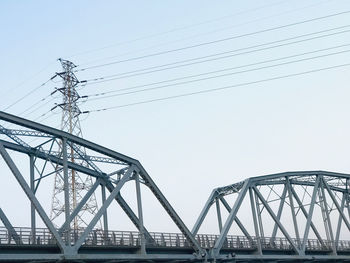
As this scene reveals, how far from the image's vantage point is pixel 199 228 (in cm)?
5484

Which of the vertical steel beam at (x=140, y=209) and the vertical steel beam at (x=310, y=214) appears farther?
the vertical steel beam at (x=310, y=214)

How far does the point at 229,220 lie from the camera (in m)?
48.4

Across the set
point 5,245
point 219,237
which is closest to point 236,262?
point 219,237

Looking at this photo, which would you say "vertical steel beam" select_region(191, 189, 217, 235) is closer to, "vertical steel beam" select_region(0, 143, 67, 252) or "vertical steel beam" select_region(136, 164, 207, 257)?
"vertical steel beam" select_region(136, 164, 207, 257)

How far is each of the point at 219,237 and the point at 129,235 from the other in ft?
37.0

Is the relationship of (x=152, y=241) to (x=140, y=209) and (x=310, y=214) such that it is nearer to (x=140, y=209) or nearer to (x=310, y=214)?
(x=140, y=209)

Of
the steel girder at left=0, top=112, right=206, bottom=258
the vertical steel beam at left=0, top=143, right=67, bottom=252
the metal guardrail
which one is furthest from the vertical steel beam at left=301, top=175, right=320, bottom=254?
the vertical steel beam at left=0, top=143, right=67, bottom=252

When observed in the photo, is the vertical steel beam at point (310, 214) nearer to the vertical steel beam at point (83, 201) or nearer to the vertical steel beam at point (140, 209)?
the vertical steel beam at point (140, 209)

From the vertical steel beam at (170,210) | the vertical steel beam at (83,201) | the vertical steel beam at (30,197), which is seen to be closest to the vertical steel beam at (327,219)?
the vertical steel beam at (170,210)

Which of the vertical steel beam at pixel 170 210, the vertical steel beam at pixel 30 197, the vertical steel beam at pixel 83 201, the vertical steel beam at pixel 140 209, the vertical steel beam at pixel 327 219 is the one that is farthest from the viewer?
the vertical steel beam at pixel 327 219

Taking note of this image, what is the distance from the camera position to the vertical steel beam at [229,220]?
44644mm

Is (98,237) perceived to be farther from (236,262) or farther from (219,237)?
(236,262)

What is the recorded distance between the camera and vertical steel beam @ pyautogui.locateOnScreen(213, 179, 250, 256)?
4464 cm

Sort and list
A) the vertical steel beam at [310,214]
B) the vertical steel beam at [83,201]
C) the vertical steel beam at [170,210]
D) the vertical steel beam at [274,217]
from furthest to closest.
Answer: the vertical steel beam at [310,214], the vertical steel beam at [274,217], the vertical steel beam at [170,210], the vertical steel beam at [83,201]
